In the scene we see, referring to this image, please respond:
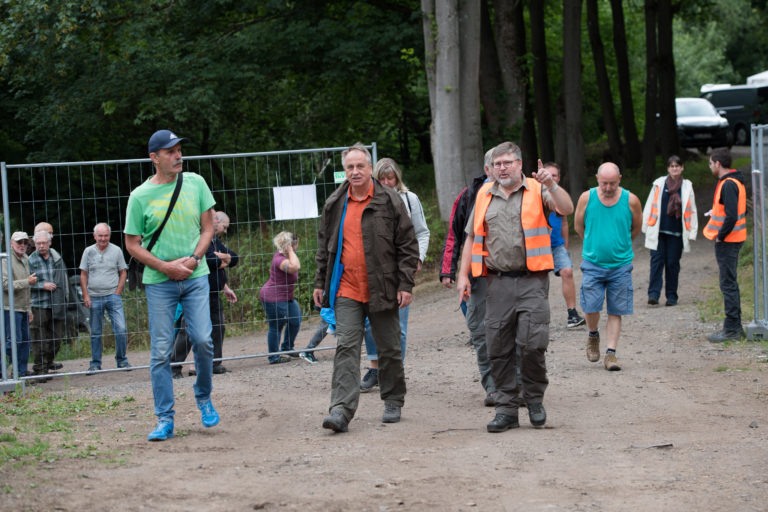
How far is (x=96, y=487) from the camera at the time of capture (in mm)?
5641

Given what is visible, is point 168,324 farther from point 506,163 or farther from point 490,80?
point 490,80

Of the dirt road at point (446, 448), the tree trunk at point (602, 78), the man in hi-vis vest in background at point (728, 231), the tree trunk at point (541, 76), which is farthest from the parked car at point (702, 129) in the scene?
the dirt road at point (446, 448)

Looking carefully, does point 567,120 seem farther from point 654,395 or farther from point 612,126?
point 654,395

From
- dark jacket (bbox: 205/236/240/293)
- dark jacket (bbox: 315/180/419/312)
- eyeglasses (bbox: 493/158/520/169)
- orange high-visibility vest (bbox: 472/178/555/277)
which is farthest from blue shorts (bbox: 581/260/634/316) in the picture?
dark jacket (bbox: 205/236/240/293)

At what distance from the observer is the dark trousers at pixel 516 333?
702 cm

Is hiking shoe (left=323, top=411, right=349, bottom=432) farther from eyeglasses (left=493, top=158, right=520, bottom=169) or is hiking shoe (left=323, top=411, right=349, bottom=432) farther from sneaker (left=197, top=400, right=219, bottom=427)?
eyeglasses (left=493, top=158, right=520, bottom=169)

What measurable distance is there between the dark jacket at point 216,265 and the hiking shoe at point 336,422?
396 cm

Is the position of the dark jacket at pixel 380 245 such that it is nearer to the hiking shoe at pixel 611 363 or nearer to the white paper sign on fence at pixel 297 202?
the hiking shoe at pixel 611 363

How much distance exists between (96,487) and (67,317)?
7100 millimetres

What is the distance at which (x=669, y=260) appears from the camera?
13547mm

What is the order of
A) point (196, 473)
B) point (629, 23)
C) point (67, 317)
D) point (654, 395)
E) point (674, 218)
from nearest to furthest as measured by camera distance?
point (196, 473) → point (654, 395) → point (67, 317) → point (674, 218) → point (629, 23)

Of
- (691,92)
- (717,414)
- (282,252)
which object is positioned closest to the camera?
(717,414)

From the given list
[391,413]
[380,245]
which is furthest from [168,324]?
[391,413]

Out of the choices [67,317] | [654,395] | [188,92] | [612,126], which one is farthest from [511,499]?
[612,126]
